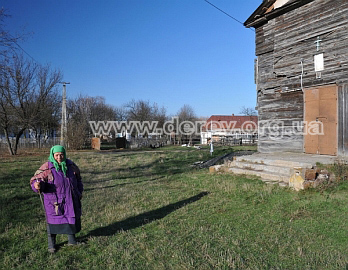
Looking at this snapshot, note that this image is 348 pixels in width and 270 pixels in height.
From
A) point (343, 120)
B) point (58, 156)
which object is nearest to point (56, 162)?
point (58, 156)

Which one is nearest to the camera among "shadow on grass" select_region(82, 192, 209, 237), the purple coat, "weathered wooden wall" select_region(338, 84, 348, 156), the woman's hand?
the woman's hand

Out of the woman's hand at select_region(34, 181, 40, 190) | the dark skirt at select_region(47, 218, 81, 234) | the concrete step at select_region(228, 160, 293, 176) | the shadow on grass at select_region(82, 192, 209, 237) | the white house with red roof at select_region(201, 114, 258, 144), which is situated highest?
the white house with red roof at select_region(201, 114, 258, 144)

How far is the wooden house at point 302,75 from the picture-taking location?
1066cm

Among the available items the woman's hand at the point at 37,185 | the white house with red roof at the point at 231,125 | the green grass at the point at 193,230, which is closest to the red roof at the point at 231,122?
the white house with red roof at the point at 231,125

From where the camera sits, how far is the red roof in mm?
69050

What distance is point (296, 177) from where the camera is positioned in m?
7.48

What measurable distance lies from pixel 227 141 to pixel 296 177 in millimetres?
34785

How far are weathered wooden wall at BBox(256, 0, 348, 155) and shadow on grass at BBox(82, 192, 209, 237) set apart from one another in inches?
276

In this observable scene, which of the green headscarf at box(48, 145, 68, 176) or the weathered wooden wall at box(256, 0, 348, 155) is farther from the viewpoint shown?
the weathered wooden wall at box(256, 0, 348, 155)

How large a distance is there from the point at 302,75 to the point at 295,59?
79cm

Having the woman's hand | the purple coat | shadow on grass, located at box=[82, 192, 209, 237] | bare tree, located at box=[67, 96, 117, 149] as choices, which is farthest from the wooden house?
bare tree, located at box=[67, 96, 117, 149]

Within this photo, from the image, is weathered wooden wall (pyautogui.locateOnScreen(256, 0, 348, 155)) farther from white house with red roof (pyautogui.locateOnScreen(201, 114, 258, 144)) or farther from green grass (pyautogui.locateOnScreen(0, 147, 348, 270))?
white house with red roof (pyautogui.locateOnScreen(201, 114, 258, 144))

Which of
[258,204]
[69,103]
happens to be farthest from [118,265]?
[69,103]

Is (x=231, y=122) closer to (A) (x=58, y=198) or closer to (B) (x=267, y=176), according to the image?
(B) (x=267, y=176)
